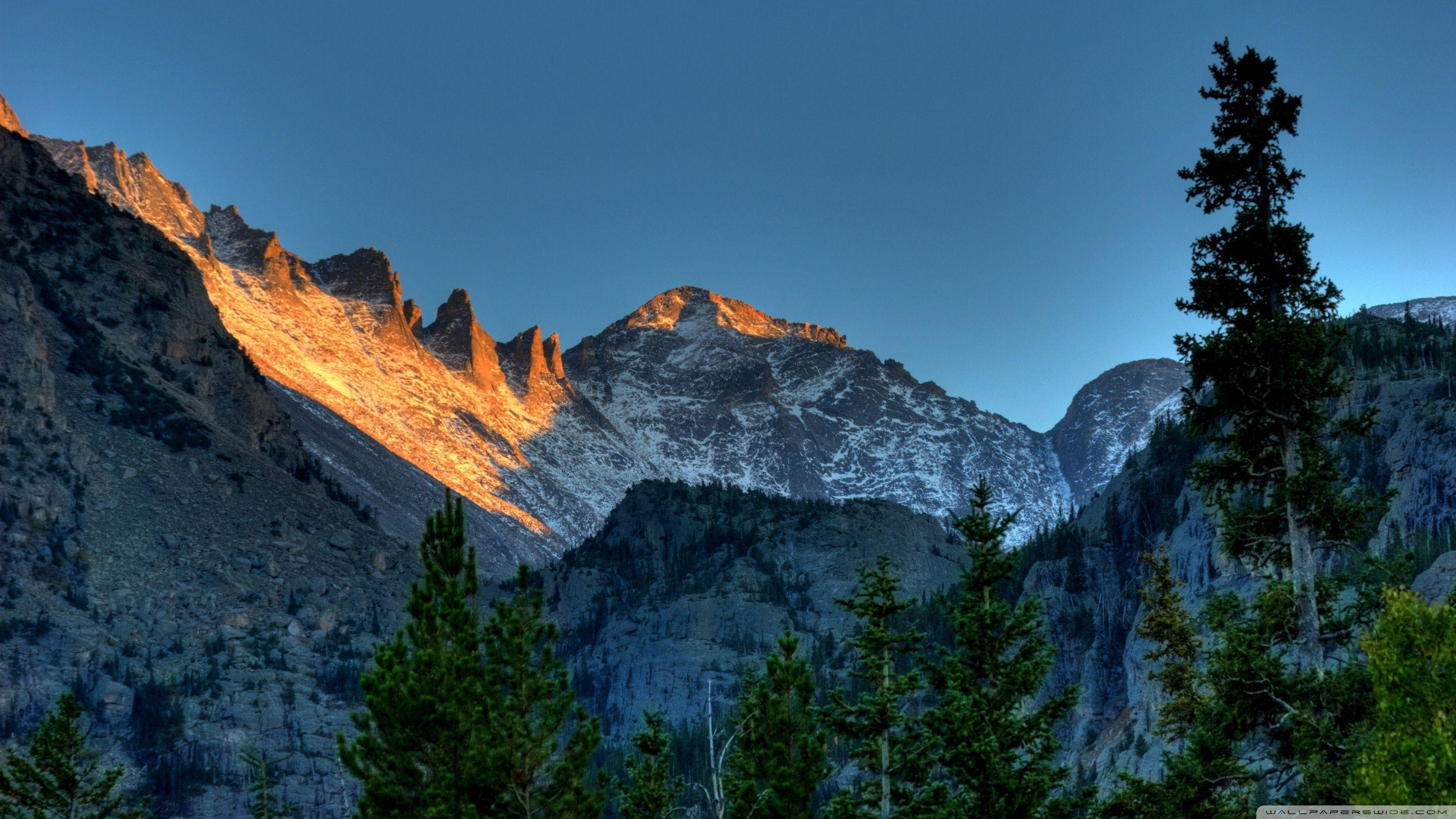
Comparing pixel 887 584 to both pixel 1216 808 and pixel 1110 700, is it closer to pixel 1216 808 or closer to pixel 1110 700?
pixel 1216 808

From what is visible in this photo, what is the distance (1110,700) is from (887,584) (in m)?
122

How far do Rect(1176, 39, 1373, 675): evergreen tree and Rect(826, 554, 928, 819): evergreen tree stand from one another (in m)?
7.77

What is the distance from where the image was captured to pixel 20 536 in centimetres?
17900

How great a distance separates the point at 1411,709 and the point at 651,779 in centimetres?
2358

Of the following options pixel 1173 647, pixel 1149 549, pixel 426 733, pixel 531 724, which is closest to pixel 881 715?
pixel 531 724

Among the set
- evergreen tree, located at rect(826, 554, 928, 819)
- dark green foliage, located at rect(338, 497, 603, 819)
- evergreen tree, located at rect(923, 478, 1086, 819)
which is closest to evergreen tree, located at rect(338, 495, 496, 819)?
dark green foliage, located at rect(338, 497, 603, 819)

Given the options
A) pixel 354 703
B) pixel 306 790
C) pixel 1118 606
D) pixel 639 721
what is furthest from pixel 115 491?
pixel 1118 606

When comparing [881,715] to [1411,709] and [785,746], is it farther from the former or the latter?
[1411,709]

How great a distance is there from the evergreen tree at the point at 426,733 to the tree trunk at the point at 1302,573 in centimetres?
1788

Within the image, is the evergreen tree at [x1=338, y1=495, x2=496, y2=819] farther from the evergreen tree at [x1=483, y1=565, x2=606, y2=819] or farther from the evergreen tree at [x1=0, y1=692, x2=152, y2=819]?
the evergreen tree at [x1=0, y1=692, x2=152, y2=819]

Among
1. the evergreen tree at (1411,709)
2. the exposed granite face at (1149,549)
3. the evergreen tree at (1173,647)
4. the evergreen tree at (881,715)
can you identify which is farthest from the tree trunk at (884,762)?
the exposed granite face at (1149,549)

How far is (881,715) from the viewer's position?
26.6 m

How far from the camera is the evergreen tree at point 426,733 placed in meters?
28.5

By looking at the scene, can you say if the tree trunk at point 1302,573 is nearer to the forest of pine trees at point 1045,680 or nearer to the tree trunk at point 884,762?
the forest of pine trees at point 1045,680
